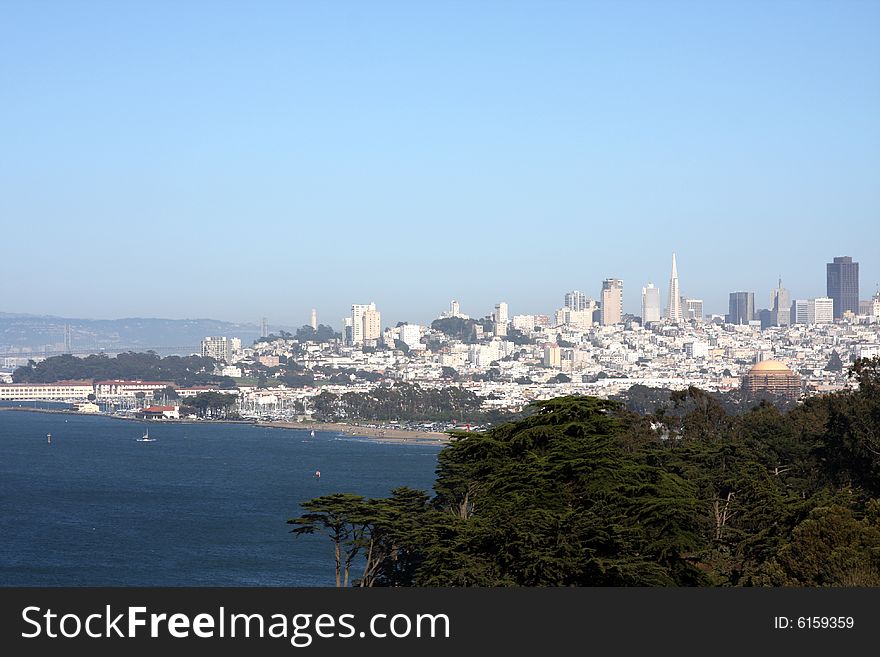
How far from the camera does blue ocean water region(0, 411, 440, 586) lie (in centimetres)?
1784

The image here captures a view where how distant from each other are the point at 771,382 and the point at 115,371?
142 ft

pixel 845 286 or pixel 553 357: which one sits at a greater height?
pixel 845 286

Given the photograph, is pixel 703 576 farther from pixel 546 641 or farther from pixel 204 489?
pixel 204 489

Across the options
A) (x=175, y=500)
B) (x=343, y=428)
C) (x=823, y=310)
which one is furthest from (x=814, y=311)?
(x=175, y=500)

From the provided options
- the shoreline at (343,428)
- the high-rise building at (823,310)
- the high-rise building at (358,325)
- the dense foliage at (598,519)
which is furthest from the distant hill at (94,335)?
the dense foliage at (598,519)

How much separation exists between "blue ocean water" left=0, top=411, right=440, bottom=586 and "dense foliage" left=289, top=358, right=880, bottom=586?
4.23 metres

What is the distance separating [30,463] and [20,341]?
141 metres

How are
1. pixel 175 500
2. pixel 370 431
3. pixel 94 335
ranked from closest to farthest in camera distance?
1. pixel 175 500
2. pixel 370 431
3. pixel 94 335

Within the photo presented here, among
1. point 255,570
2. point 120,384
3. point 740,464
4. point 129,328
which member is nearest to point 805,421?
point 740,464

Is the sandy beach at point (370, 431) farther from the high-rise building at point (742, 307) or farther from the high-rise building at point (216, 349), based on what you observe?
the high-rise building at point (742, 307)

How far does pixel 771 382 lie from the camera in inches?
2682

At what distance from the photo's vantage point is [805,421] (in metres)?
22.2

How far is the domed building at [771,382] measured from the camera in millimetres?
66688

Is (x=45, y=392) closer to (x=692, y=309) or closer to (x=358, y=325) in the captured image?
(x=358, y=325)
